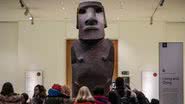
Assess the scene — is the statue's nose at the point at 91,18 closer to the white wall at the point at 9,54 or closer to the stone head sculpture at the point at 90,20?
the stone head sculpture at the point at 90,20

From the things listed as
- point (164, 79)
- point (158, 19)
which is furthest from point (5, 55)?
point (164, 79)

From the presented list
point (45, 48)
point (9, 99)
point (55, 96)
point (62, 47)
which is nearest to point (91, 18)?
point (55, 96)

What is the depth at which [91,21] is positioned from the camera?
7777 mm

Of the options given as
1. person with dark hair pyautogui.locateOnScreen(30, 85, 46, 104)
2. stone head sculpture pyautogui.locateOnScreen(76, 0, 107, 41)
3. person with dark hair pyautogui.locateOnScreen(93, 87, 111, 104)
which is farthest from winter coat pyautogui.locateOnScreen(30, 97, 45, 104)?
person with dark hair pyautogui.locateOnScreen(93, 87, 111, 104)

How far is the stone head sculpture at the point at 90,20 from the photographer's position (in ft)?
25.6

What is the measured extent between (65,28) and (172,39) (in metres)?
4.44

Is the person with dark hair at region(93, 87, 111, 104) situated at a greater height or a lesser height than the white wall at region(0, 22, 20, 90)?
lesser

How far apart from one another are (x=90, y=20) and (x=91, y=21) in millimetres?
27

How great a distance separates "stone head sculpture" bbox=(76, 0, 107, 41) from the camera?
7.80m

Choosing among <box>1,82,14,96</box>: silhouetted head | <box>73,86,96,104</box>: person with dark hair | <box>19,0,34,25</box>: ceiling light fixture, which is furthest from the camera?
<box>19,0,34,25</box>: ceiling light fixture

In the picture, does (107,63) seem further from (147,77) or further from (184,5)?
(147,77)

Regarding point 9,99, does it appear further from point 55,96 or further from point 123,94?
point 123,94

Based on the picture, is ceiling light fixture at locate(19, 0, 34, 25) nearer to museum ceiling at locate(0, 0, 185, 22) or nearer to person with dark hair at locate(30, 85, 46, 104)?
museum ceiling at locate(0, 0, 185, 22)

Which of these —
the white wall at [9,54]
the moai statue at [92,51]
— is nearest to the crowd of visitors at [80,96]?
the moai statue at [92,51]
